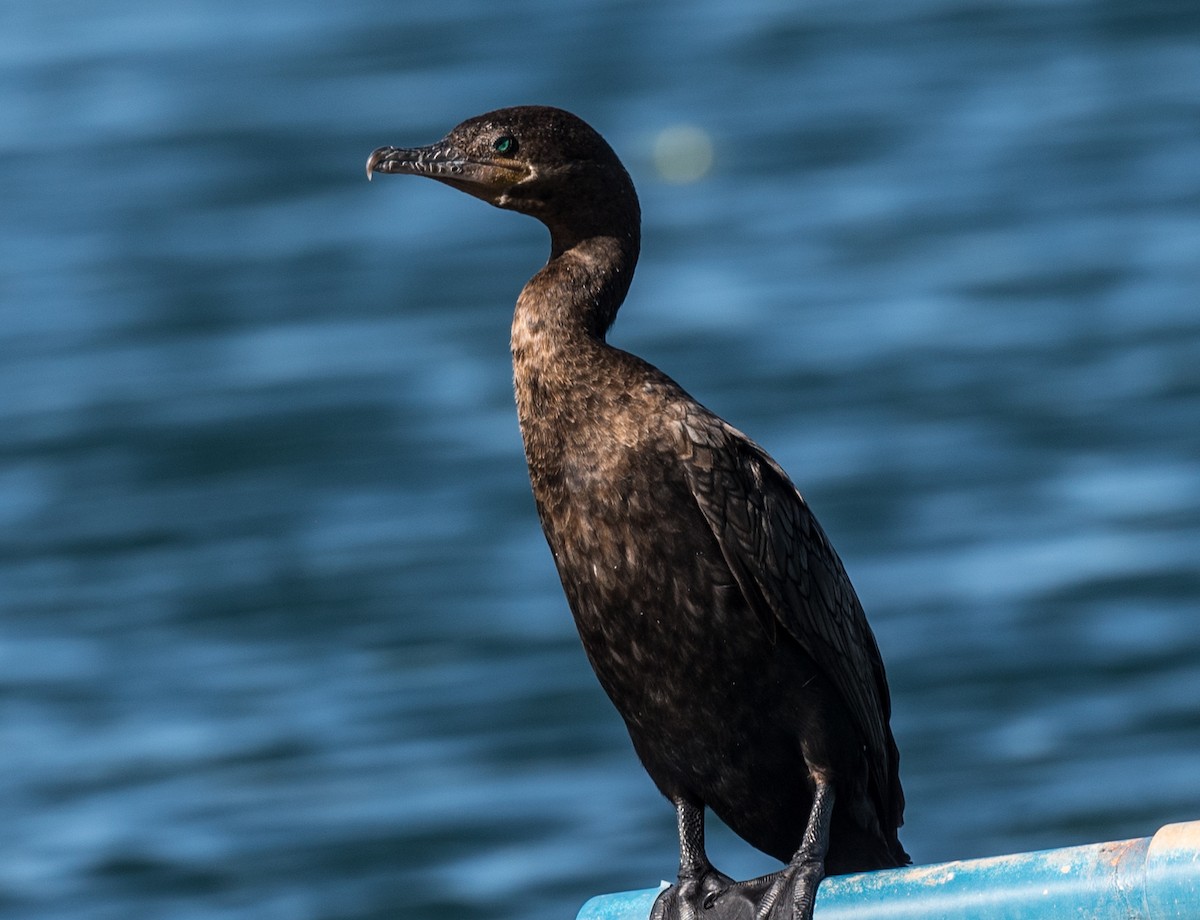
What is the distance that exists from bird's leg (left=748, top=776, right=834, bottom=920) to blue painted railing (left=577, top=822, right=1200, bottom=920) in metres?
0.54

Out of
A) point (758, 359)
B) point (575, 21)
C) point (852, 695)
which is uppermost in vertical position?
point (575, 21)

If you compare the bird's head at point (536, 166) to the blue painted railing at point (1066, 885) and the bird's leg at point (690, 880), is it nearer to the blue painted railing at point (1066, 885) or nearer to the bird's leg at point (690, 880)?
the bird's leg at point (690, 880)

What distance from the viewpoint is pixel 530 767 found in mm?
14672

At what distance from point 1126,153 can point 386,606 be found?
886 centimetres

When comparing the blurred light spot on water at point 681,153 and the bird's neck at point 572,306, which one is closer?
the bird's neck at point 572,306

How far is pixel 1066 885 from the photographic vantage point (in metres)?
4.38

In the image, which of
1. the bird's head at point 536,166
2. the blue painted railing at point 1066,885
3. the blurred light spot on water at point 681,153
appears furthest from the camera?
the blurred light spot on water at point 681,153

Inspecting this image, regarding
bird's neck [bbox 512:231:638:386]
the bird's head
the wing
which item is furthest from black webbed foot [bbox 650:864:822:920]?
the bird's head

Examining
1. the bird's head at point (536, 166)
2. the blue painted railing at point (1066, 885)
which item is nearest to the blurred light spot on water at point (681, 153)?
the bird's head at point (536, 166)

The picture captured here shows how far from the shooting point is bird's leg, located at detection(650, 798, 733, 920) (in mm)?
5367

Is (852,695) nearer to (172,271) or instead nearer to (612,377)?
(612,377)

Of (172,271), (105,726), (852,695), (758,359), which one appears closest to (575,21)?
(172,271)

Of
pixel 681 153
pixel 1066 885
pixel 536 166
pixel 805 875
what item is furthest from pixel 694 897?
pixel 681 153

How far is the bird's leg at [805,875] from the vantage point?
510cm
